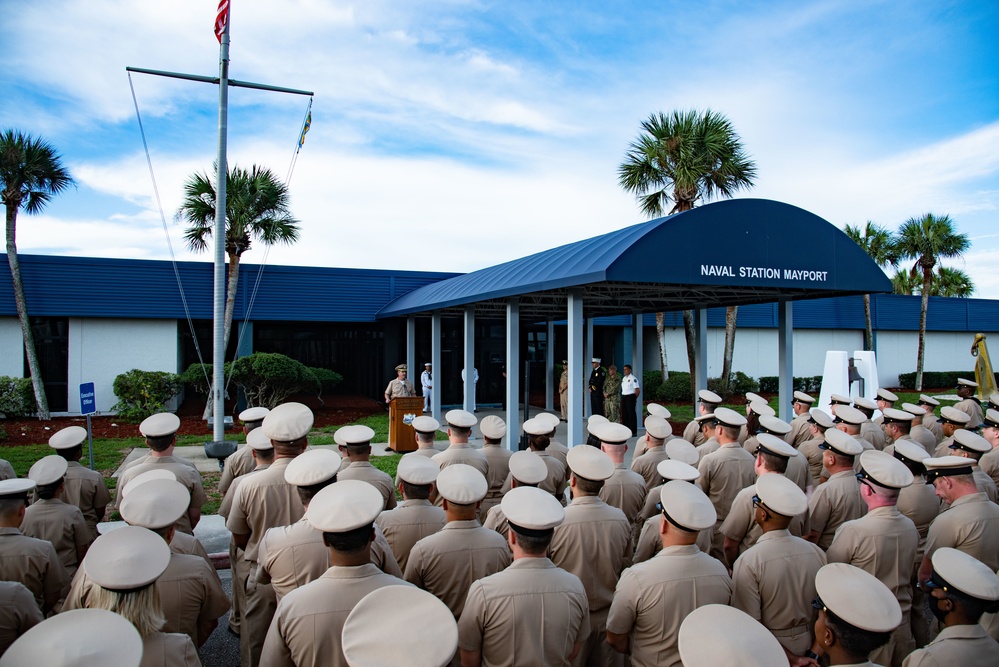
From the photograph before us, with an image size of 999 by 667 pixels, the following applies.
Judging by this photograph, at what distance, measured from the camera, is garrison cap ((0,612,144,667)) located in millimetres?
1817

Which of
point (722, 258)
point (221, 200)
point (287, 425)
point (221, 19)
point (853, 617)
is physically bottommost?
point (853, 617)

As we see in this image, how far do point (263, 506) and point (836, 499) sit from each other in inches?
170

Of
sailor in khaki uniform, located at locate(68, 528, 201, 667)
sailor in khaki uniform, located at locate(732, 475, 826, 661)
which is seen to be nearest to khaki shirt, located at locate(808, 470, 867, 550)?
sailor in khaki uniform, located at locate(732, 475, 826, 661)

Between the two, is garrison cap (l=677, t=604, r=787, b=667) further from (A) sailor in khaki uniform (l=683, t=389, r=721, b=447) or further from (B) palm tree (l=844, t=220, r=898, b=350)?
(B) palm tree (l=844, t=220, r=898, b=350)

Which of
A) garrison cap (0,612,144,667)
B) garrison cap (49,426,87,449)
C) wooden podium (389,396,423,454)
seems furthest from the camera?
wooden podium (389,396,423,454)

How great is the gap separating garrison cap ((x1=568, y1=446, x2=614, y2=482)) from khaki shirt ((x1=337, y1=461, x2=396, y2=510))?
1.77m

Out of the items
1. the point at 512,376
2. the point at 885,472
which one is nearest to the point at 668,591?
the point at 885,472

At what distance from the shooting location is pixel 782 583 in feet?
11.3

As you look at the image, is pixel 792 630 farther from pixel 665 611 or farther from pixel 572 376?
pixel 572 376

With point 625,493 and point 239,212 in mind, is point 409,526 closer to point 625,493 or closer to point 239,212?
point 625,493

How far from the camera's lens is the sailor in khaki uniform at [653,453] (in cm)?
639

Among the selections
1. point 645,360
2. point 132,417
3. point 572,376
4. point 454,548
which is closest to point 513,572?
point 454,548

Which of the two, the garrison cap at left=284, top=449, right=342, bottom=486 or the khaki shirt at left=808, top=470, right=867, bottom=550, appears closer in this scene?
the garrison cap at left=284, top=449, right=342, bottom=486

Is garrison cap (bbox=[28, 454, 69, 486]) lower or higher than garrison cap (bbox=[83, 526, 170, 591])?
lower
